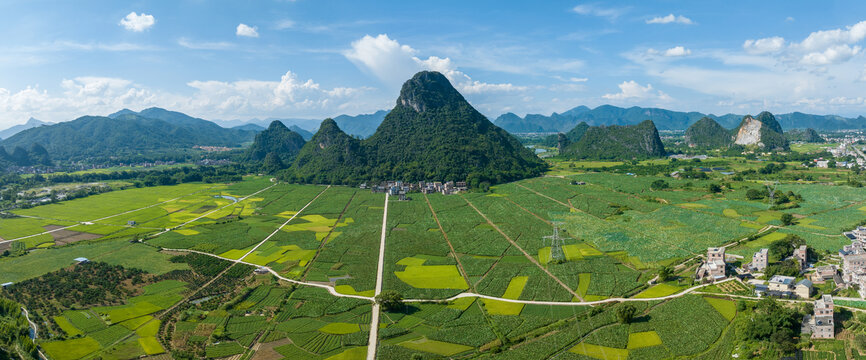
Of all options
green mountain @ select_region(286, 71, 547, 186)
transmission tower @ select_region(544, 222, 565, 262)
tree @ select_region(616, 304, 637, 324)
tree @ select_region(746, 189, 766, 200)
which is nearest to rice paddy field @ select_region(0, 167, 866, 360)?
tree @ select_region(616, 304, 637, 324)

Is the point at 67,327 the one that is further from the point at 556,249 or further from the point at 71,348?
the point at 556,249

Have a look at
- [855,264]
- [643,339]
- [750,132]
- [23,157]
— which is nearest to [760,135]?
[750,132]

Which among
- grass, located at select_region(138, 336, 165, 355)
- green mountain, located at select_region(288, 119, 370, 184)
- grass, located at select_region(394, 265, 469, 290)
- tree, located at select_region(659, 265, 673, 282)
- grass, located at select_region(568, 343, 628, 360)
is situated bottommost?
grass, located at select_region(568, 343, 628, 360)

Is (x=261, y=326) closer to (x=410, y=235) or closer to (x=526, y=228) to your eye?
(x=410, y=235)

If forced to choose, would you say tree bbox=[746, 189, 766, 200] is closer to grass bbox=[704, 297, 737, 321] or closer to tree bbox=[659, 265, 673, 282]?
tree bbox=[659, 265, 673, 282]

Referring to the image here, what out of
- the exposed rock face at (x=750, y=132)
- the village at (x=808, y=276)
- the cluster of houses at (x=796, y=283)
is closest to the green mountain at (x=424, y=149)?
the cluster of houses at (x=796, y=283)

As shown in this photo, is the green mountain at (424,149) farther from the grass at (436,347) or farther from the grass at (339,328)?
the grass at (436,347)

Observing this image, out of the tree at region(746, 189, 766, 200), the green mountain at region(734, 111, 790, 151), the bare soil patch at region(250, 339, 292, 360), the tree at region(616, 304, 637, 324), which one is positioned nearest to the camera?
the bare soil patch at region(250, 339, 292, 360)
